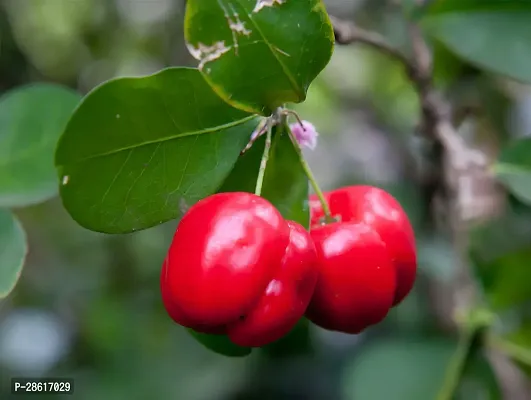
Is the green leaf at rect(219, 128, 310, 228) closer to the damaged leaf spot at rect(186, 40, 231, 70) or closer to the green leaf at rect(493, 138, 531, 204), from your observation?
the damaged leaf spot at rect(186, 40, 231, 70)

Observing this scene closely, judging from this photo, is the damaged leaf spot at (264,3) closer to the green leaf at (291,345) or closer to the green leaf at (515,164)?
the green leaf at (515,164)

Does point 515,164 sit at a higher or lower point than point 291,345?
higher

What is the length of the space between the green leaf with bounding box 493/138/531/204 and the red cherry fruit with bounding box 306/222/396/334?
1.69 feet

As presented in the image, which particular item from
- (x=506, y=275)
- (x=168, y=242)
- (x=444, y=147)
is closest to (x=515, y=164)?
(x=444, y=147)

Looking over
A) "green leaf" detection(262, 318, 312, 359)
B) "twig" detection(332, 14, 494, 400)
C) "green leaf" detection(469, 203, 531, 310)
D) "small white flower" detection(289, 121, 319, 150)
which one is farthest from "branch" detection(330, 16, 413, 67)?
"green leaf" detection(262, 318, 312, 359)

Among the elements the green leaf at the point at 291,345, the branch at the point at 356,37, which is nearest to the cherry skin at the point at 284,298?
the branch at the point at 356,37

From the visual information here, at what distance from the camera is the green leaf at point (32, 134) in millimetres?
946

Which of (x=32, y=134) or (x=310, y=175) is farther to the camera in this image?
(x=32, y=134)

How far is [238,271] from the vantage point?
56 cm

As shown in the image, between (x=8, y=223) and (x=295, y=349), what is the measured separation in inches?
45.0

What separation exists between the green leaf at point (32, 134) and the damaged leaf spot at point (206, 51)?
447mm

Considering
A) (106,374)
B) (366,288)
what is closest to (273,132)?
(366,288)

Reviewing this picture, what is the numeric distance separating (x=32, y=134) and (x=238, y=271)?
1.79 ft

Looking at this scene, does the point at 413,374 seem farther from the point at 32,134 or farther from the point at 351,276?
the point at 32,134
